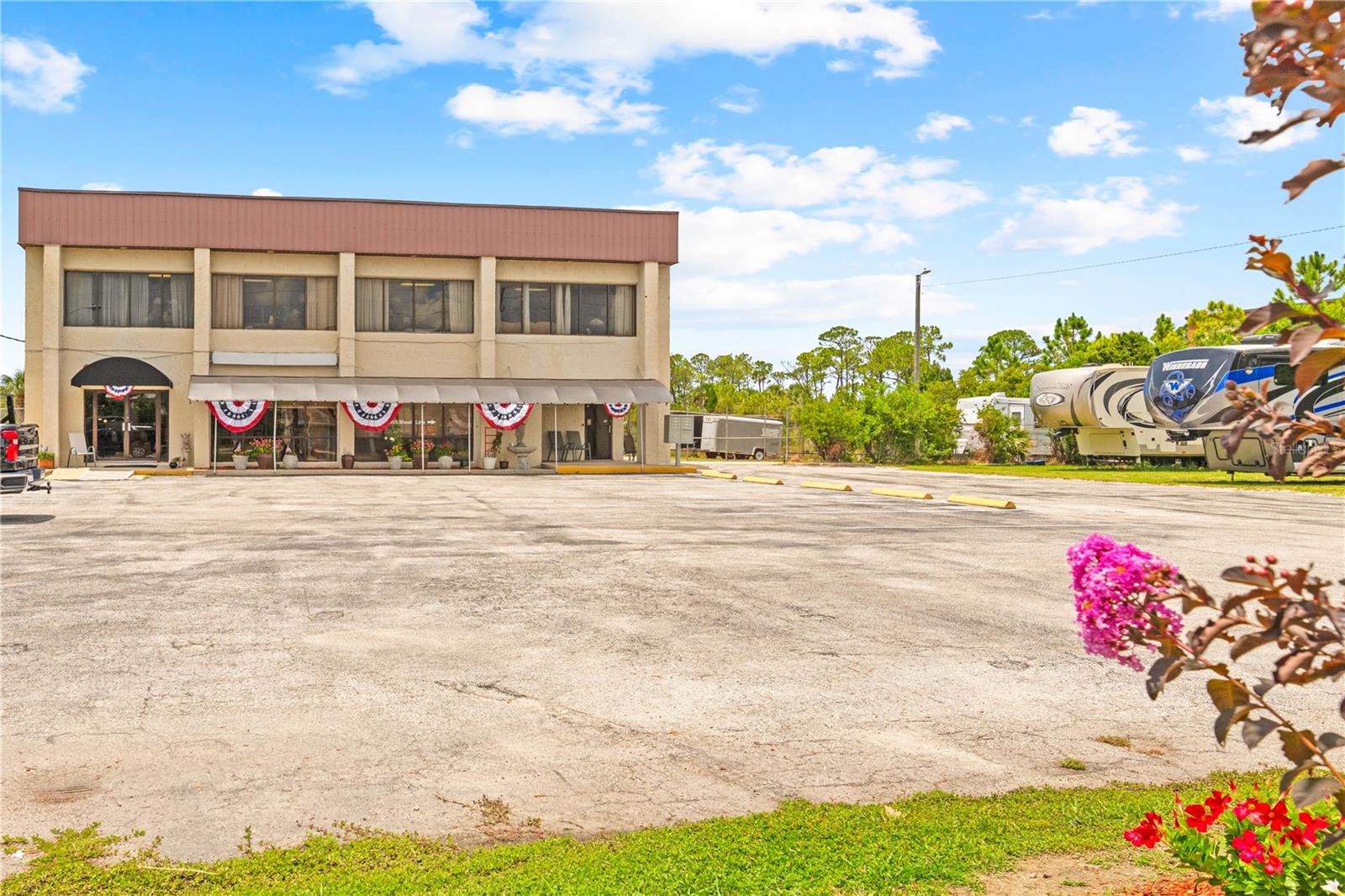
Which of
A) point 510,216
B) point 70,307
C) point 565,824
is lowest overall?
point 565,824

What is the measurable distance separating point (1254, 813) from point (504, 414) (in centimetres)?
3545

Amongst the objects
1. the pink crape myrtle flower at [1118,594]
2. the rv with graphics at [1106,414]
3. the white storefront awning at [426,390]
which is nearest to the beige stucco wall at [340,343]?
the white storefront awning at [426,390]

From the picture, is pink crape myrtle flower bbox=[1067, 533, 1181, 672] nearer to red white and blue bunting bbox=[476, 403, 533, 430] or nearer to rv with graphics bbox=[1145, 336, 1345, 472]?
rv with graphics bbox=[1145, 336, 1345, 472]

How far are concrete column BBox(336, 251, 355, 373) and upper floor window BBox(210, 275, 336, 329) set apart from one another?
86 centimetres

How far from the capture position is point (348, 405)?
36.8m

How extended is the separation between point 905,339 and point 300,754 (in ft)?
330

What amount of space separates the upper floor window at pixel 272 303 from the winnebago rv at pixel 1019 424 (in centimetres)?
2897

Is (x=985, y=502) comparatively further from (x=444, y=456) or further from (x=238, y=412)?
(x=238, y=412)

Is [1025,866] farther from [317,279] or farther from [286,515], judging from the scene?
[317,279]

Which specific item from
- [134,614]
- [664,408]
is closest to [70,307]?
[664,408]

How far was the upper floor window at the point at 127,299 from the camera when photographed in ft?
124

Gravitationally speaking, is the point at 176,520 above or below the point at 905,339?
below

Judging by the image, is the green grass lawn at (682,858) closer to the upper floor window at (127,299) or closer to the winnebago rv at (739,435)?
the upper floor window at (127,299)

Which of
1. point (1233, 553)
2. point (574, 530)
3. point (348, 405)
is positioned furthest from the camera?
point (348, 405)
